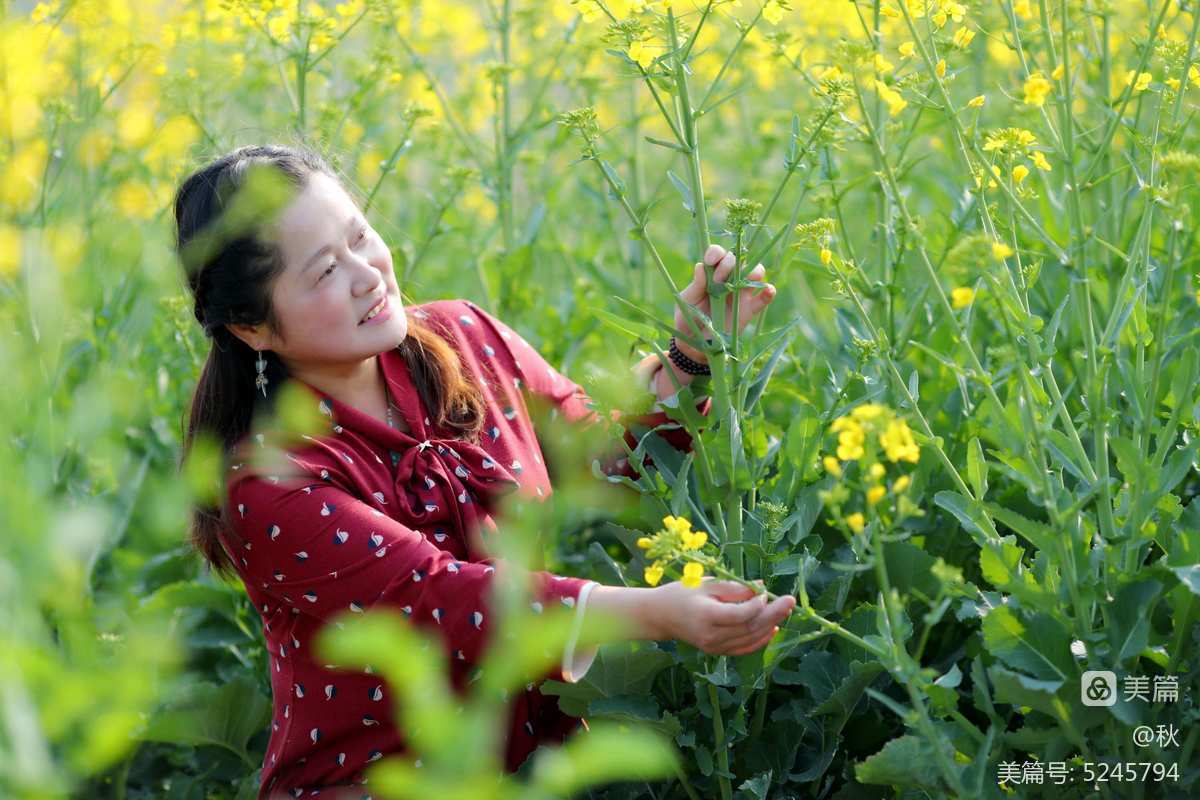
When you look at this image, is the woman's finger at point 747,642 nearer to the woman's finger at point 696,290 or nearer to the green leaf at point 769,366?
the green leaf at point 769,366

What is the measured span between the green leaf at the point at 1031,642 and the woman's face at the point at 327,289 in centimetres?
86

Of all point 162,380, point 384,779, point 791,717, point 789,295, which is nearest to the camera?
point 384,779

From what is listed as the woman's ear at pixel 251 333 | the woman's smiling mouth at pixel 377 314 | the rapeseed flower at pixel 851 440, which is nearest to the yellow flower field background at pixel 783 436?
the rapeseed flower at pixel 851 440

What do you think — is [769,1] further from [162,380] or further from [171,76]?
[162,380]

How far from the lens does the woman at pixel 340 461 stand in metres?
1.76

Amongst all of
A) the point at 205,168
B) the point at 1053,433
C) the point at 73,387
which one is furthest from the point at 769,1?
the point at 73,387

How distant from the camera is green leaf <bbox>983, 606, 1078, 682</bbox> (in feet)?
4.93

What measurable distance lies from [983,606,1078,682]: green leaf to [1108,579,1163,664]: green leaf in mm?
51

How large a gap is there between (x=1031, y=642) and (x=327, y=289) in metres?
0.99

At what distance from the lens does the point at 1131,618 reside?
149 centimetres

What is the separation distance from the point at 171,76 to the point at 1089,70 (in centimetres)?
191

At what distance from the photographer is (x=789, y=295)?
137 inches

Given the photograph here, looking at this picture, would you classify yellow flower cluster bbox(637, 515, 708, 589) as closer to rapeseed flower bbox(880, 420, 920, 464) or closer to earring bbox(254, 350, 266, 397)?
rapeseed flower bbox(880, 420, 920, 464)

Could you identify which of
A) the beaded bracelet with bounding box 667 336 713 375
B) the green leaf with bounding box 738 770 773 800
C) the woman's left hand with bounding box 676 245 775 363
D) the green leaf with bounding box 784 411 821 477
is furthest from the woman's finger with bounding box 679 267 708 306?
the green leaf with bounding box 738 770 773 800
